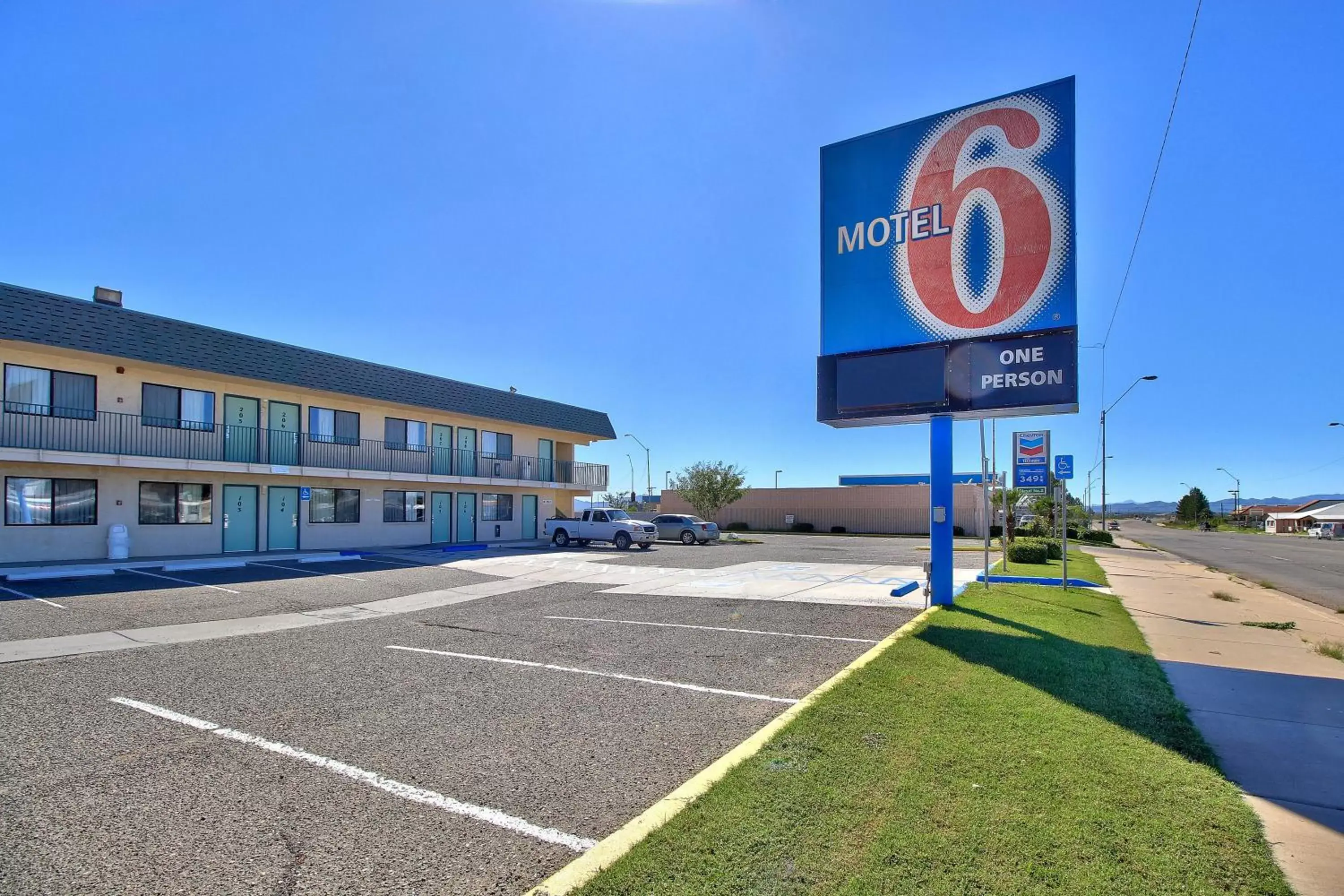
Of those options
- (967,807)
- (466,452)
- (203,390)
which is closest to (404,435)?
(466,452)

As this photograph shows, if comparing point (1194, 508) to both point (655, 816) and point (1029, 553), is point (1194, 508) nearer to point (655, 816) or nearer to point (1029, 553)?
point (1029, 553)

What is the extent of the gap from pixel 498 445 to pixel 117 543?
15478mm

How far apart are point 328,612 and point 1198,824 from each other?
11.9m

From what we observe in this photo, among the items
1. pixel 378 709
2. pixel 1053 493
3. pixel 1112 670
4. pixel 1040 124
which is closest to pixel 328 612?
pixel 378 709

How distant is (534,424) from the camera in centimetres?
3275

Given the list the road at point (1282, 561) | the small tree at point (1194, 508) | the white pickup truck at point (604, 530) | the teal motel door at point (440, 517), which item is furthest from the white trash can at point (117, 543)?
the small tree at point (1194, 508)

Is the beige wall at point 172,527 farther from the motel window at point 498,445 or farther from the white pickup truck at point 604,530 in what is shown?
the white pickup truck at point 604,530

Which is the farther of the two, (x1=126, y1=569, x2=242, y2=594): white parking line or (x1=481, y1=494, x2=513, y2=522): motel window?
(x1=481, y1=494, x2=513, y2=522): motel window

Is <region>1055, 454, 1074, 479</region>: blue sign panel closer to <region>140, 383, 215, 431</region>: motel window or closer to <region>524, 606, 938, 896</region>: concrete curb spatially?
<region>524, 606, 938, 896</region>: concrete curb

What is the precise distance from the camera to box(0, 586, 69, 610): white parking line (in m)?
12.0

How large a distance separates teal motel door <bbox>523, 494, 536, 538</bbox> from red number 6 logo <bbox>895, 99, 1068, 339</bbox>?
2598 cm

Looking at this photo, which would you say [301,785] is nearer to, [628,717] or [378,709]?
[378,709]

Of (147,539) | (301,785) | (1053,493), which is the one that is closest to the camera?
(301,785)

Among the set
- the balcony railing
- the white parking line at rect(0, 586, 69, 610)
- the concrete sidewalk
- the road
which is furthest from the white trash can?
the road
